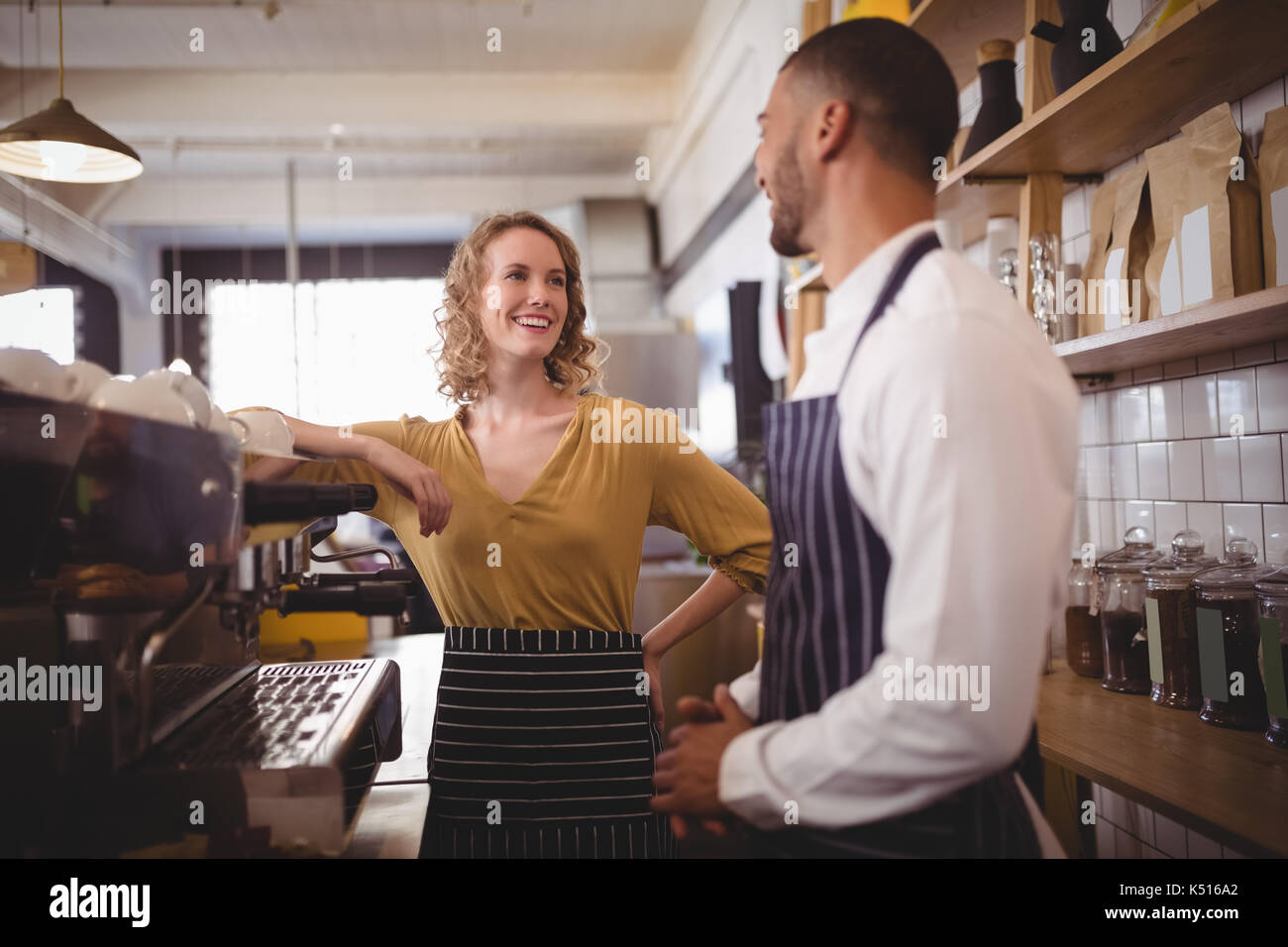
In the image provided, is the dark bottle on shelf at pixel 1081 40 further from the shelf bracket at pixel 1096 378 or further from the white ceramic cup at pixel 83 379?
the white ceramic cup at pixel 83 379

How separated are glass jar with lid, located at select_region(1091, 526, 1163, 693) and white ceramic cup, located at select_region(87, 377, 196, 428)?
4.91 feet

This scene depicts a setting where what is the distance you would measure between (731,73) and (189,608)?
12.2ft

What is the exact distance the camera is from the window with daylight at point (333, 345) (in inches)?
275

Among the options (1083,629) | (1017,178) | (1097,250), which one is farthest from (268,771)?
(1017,178)

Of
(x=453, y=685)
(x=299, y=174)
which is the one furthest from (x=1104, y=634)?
(x=299, y=174)

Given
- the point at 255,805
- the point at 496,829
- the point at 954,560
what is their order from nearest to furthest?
1. the point at 954,560
2. the point at 255,805
3. the point at 496,829

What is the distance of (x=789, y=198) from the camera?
0.87 m

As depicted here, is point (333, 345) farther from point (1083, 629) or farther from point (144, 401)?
point (144, 401)

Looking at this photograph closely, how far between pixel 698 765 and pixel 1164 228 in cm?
122

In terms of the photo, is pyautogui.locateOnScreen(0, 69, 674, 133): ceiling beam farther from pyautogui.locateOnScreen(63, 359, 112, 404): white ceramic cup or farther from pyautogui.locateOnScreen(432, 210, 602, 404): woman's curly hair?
pyautogui.locateOnScreen(63, 359, 112, 404): white ceramic cup

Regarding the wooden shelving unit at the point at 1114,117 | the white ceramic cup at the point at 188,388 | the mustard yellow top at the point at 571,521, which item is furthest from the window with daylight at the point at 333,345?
the white ceramic cup at the point at 188,388

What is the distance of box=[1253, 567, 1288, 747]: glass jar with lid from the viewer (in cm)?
127
